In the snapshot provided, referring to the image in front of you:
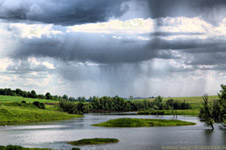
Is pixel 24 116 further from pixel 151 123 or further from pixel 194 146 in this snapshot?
pixel 194 146

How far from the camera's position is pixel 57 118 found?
7687 inches

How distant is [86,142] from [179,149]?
26.3 meters

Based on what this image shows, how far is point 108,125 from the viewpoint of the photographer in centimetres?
13538

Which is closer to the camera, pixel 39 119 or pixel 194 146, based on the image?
pixel 194 146

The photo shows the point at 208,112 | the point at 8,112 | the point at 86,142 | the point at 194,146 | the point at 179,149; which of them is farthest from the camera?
the point at 8,112

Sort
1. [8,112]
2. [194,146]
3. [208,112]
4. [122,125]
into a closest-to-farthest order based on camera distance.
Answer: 1. [194,146]
2. [208,112]
3. [122,125]
4. [8,112]

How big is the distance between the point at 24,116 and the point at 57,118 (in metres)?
26.4

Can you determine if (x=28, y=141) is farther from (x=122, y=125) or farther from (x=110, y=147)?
(x=122, y=125)

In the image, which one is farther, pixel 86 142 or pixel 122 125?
pixel 122 125

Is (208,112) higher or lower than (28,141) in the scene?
higher

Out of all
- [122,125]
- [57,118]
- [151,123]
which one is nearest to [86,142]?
[122,125]

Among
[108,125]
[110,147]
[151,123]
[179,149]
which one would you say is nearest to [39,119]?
[108,125]

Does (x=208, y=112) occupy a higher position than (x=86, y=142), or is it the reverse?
(x=208, y=112)

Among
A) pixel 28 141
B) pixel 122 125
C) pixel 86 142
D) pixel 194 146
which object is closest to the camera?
pixel 194 146
